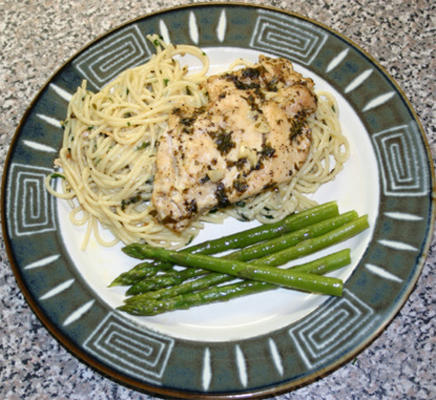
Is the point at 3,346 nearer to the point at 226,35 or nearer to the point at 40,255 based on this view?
the point at 40,255

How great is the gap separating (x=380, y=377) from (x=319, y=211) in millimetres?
1259

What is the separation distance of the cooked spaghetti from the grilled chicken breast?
0.84 ft

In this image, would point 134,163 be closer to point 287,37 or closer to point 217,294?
point 217,294

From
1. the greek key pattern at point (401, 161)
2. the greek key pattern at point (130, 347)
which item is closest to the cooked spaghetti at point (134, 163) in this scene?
the greek key pattern at point (401, 161)

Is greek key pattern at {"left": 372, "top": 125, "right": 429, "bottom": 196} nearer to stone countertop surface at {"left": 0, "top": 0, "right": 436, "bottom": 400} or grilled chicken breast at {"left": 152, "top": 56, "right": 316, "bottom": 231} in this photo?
stone countertop surface at {"left": 0, "top": 0, "right": 436, "bottom": 400}

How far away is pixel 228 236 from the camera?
385 cm

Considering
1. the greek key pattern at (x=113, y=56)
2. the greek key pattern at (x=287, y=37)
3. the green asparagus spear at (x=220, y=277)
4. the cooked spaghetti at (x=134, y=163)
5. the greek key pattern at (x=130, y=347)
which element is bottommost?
the greek key pattern at (x=130, y=347)

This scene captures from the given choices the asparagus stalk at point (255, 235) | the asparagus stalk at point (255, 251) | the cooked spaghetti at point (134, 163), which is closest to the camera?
the asparagus stalk at point (255, 251)

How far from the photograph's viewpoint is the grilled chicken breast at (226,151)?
3693mm

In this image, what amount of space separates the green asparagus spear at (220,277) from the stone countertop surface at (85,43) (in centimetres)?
59

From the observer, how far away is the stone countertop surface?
3.39 m

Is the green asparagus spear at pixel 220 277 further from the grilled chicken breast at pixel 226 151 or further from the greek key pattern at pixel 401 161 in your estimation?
the greek key pattern at pixel 401 161

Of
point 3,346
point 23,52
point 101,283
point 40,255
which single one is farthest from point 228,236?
point 23,52

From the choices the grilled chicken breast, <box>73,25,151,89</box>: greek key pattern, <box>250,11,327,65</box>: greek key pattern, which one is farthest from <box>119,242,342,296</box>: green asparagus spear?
<box>250,11,327,65</box>: greek key pattern
